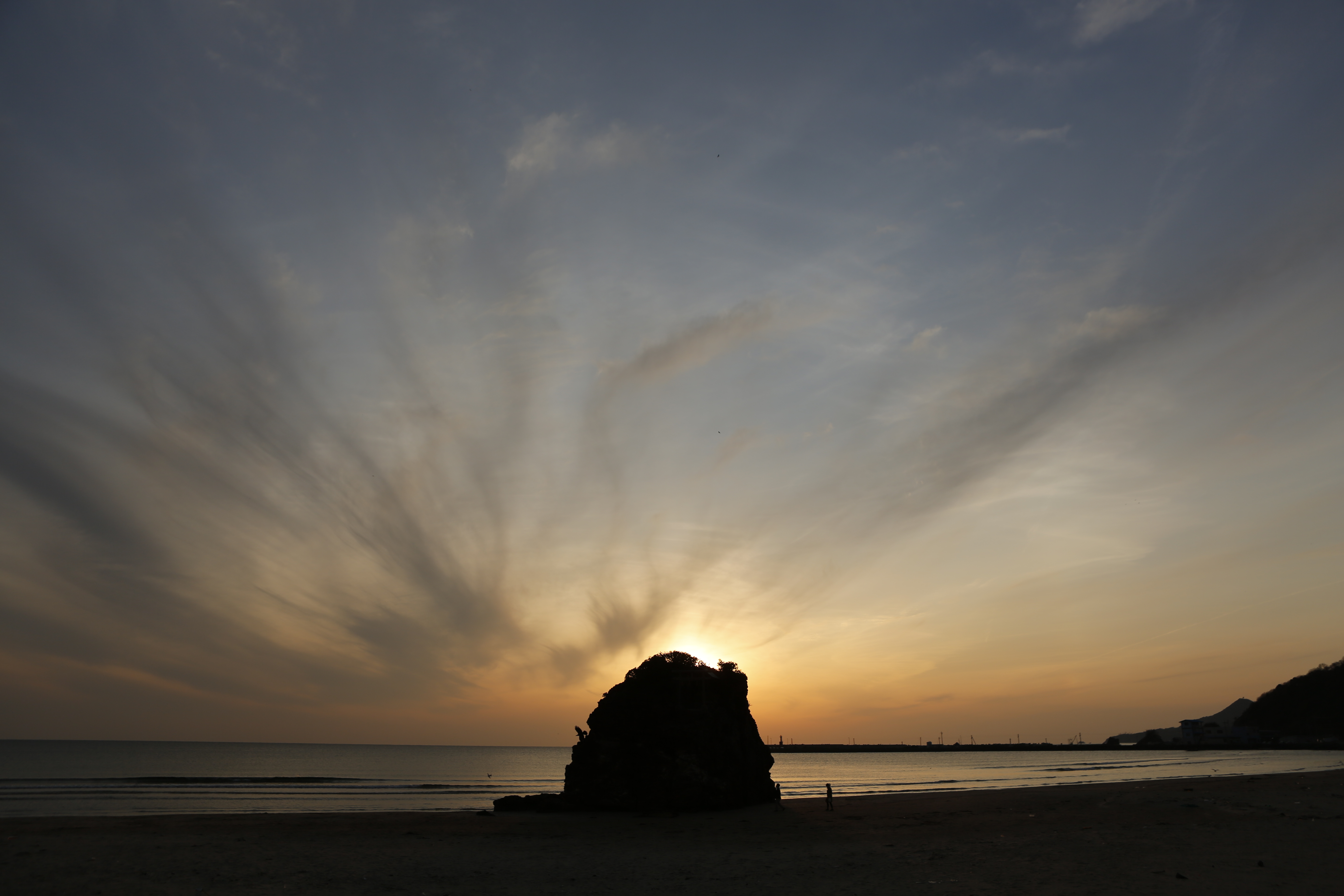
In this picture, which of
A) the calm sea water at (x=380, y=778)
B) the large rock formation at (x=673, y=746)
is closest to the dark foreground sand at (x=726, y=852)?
the large rock formation at (x=673, y=746)

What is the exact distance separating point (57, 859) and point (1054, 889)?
31.3 metres

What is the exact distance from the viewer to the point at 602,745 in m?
44.8

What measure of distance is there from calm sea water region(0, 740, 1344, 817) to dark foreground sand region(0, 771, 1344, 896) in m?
17.9

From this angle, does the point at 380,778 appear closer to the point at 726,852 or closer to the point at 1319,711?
the point at 726,852

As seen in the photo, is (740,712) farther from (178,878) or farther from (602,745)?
(178,878)

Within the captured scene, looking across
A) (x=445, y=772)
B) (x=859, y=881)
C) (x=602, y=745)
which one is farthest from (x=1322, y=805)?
(x=445, y=772)

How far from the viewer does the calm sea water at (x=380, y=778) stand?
54.3m

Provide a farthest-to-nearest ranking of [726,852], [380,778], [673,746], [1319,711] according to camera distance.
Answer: [1319,711], [380,778], [673,746], [726,852]

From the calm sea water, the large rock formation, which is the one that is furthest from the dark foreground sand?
the calm sea water

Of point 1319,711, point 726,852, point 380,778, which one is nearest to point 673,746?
point 726,852

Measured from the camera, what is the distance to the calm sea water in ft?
178

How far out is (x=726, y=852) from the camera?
26484 mm

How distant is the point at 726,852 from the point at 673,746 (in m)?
17.7

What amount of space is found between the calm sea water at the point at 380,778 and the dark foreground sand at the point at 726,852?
17.9m
